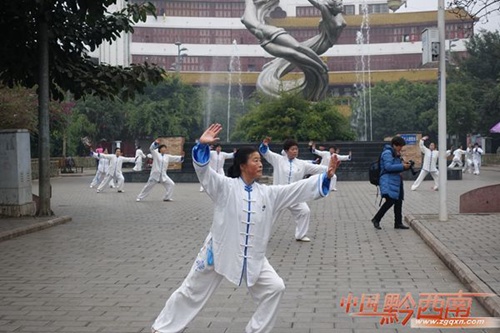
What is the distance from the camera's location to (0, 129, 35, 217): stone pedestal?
15.0 m

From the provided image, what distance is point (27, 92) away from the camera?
108 ft

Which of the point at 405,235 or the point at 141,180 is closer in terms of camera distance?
the point at 405,235

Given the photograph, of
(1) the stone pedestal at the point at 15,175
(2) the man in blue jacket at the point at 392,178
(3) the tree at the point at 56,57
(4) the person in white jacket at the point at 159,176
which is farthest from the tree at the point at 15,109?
(2) the man in blue jacket at the point at 392,178

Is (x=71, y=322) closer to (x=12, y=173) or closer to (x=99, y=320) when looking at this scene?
(x=99, y=320)

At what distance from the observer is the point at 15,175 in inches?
587

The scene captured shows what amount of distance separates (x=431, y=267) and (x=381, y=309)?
2.49m

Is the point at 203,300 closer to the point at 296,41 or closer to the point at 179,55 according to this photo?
the point at 296,41

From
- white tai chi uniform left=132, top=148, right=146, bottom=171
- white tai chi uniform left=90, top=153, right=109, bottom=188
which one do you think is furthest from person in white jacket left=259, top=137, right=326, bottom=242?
white tai chi uniform left=132, top=148, right=146, bottom=171

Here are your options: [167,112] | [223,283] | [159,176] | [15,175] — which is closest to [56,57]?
[15,175]

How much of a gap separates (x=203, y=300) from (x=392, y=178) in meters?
8.24

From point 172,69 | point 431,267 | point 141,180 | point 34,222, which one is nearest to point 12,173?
point 34,222

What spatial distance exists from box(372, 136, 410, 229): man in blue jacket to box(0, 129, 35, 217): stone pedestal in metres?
7.03

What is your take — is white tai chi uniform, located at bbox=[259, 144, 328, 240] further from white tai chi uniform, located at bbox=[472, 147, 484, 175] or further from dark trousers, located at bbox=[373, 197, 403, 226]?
white tai chi uniform, located at bbox=[472, 147, 484, 175]

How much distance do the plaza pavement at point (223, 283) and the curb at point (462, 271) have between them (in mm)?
24
